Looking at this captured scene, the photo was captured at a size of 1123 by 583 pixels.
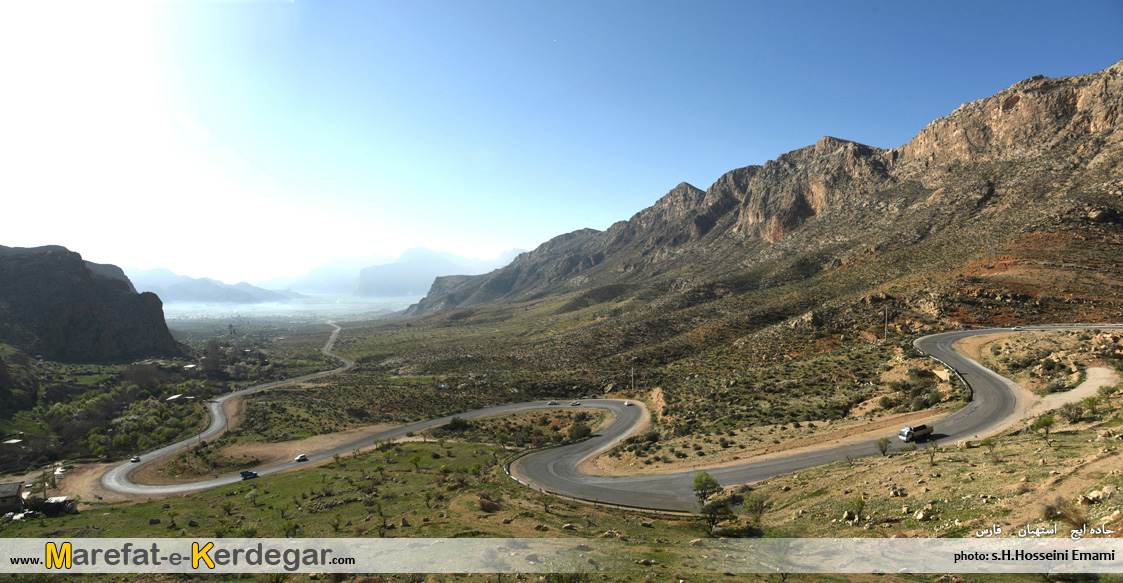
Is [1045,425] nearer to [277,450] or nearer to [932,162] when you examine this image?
[277,450]

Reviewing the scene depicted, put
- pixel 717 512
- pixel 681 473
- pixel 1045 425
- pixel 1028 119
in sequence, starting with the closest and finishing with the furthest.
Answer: pixel 1045 425 < pixel 717 512 < pixel 681 473 < pixel 1028 119

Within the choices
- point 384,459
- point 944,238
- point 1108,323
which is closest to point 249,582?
point 384,459

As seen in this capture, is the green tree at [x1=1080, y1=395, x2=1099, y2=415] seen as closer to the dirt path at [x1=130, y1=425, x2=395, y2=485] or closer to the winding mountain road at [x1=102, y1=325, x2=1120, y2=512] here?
the winding mountain road at [x1=102, y1=325, x2=1120, y2=512]

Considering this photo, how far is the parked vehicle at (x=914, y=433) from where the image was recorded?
24.4 metres

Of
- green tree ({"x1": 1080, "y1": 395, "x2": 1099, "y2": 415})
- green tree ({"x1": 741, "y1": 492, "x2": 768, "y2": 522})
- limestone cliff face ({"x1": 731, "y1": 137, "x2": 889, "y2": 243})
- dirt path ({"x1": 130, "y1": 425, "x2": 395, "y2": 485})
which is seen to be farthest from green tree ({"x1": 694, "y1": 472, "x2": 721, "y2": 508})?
limestone cliff face ({"x1": 731, "y1": 137, "x2": 889, "y2": 243})

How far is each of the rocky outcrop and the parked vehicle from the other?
16144 cm

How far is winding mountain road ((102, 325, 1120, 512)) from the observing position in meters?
24.4

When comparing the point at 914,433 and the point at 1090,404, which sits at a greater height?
the point at 1090,404

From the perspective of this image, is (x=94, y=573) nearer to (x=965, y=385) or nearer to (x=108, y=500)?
(x=108, y=500)

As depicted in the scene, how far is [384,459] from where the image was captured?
39.3m

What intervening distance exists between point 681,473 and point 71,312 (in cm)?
16180

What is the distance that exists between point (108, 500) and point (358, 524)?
1261 inches

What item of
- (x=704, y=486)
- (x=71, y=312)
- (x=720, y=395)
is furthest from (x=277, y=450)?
(x=71, y=312)

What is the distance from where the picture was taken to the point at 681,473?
1092 inches
